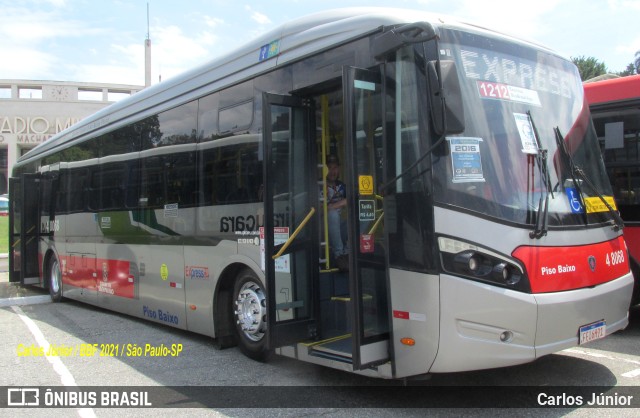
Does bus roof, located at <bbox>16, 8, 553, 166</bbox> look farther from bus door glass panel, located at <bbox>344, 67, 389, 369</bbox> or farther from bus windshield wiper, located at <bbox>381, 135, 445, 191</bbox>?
bus windshield wiper, located at <bbox>381, 135, 445, 191</bbox>

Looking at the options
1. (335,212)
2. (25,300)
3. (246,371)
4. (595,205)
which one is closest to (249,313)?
(246,371)

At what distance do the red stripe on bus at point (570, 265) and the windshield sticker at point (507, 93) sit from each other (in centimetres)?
121

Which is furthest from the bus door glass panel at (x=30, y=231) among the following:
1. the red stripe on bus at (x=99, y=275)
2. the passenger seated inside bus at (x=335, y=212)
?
the passenger seated inside bus at (x=335, y=212)

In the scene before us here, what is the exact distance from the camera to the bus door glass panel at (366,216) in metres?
4.26

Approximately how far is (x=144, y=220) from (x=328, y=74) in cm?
413

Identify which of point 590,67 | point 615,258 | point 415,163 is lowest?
point 615,258

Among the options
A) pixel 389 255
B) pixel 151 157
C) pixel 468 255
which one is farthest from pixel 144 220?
pixel 468 255

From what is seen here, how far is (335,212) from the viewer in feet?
18.5

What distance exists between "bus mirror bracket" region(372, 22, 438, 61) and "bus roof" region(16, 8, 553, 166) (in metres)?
0.19

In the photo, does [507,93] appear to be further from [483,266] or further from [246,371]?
[246,371]

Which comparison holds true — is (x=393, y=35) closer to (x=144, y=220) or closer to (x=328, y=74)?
(x=328, y=74)

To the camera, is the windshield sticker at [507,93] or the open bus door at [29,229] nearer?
the windshield sticker at [507,93]

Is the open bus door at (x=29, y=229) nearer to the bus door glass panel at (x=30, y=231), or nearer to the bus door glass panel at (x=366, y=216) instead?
the bus door glass panel at (x=30, y=231)

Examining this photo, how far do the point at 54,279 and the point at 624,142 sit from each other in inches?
419
